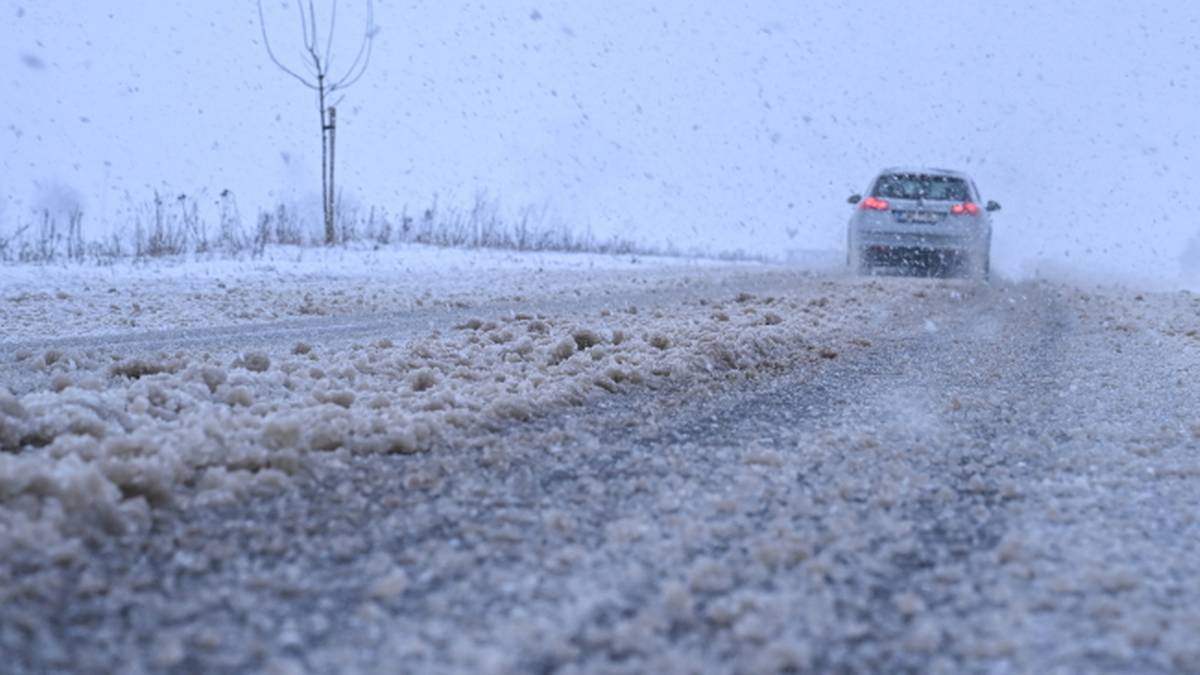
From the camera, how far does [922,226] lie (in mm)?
12297

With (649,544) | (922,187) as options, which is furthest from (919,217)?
(649,544)

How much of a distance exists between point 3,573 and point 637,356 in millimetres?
2642

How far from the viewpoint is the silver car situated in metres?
12.3

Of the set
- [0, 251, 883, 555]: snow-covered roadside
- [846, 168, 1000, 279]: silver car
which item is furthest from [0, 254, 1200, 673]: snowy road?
[846, 168, 1000, 279]: silver car

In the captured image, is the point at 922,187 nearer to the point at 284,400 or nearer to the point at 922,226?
the point at 922,226

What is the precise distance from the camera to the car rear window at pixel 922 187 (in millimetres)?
12539

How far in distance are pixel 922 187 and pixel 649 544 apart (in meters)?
11.5

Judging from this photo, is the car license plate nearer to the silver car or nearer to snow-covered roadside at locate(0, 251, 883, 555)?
the silver car

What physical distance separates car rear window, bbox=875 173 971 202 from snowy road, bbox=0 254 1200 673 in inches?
363

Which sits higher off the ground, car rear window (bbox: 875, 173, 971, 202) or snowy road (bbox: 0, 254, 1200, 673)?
car rear window (bbox: 875, 173, 971, 202)

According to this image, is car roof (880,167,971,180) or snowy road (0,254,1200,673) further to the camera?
car roof (880,167,971,180)

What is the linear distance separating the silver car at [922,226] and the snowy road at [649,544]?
350 inches

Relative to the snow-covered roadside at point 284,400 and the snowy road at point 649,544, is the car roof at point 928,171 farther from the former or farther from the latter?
the snowy road at point 649,544

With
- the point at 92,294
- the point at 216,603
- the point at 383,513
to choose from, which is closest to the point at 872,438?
the point at 383,513
